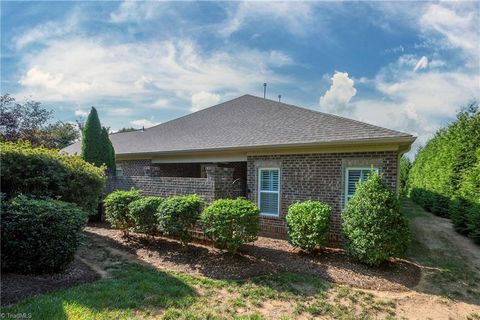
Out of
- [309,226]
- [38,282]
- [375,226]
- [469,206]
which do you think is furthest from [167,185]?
[469,206]

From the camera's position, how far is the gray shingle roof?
29.1 feet

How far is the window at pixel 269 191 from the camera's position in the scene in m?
10.0

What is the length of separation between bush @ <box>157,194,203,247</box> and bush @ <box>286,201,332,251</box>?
8.34ft

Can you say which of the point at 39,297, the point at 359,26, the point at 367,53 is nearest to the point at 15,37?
the point at 39,297

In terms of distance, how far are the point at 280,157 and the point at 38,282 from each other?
693 centimetres

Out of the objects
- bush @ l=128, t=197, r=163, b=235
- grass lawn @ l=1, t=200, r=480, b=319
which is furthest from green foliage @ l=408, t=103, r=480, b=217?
bush @ l=128, t=197, r=163, b=235

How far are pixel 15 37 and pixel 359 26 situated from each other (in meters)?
9.92

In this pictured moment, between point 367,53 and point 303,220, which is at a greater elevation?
point 367,53

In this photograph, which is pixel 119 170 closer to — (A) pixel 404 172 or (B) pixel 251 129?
(B) pixel 251 129

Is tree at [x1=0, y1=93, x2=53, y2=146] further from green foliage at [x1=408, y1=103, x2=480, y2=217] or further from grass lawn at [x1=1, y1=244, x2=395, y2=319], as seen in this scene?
green foliage at [x1=408, y1=103, x2=480, y2=217]

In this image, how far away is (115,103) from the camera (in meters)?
17.2

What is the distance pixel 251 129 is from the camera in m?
11.7

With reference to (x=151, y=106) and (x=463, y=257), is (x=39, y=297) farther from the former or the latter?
(x=151, y=106)

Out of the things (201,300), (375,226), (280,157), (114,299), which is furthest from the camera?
(280,157)
